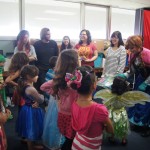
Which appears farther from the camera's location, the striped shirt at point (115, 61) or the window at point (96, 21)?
the window at point (96, 21)

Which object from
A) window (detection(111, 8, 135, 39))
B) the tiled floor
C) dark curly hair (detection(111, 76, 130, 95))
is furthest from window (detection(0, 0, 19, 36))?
dark curly hair (detection(111, 76, 130, 95))

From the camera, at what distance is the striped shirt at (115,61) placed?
10.8 feet

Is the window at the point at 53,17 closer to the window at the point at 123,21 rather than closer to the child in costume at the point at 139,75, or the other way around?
the window at the point at 123,21

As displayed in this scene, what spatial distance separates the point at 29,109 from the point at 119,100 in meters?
0.96

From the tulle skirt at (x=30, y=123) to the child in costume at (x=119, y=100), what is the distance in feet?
2.14

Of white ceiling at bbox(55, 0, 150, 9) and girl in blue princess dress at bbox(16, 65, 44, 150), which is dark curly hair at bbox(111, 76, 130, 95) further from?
white ceiling at bbox(55, 0, 150, 9)

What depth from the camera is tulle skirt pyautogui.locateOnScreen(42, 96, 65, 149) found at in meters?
2.21

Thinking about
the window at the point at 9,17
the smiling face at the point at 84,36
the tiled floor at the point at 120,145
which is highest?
the window at the point at 9,17

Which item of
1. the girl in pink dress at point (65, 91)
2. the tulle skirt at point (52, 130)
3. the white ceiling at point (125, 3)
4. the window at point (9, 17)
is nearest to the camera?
the girl in pink dress at point (65, 91)

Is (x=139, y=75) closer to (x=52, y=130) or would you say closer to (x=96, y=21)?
(x=52, y=130)

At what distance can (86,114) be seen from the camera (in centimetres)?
159

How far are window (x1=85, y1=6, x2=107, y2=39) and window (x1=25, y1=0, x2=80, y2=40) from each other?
11.4 inches

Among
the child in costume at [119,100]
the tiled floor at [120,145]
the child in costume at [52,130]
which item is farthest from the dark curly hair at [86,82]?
the tiled floor at [120,145]

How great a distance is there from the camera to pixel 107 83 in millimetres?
3162
